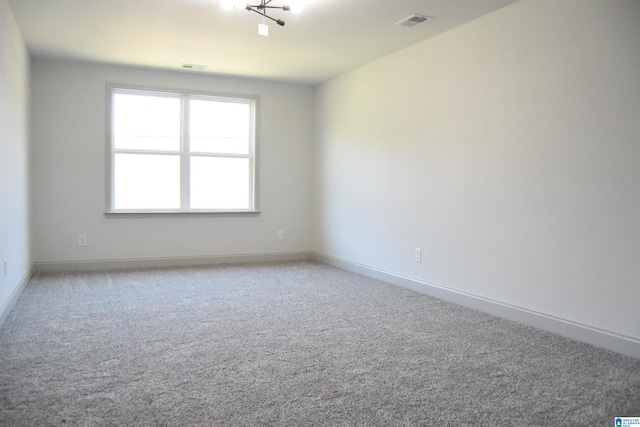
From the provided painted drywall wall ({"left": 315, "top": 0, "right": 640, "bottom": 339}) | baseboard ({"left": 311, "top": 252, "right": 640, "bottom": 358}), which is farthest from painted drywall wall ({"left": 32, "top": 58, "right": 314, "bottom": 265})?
baseboard ({"left": 311, "top": 252, "right": 640, "bottom": 358})

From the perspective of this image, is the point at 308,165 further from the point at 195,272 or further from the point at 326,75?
the point at 195,272

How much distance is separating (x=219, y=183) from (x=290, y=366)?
12.8 ft

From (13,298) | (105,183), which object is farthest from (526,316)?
(105,183)

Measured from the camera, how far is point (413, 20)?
3.87m

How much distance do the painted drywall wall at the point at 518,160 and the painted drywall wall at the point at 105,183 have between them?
1364mm

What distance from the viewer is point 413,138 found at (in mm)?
4598

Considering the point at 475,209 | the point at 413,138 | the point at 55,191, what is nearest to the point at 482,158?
the point at 475,209

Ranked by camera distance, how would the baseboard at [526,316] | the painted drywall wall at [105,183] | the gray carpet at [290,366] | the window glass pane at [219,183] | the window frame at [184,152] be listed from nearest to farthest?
the gray carpet at [290,366] < the baseboard at [526,316] < the painted drywall wall at [105,183] < the window frame at [184,152] < the window glass pane at [219,183]

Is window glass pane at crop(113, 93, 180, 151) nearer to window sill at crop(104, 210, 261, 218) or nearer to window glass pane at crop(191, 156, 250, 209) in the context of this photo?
window glass pane at crop(191, 156, 250, 209)

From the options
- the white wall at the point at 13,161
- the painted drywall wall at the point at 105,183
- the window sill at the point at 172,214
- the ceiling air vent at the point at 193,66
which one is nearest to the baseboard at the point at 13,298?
the white wall at the point at 13,161

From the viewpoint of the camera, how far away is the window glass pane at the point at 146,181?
18.6ft

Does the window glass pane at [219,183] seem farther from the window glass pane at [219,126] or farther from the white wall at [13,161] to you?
the white wall at [13,161]

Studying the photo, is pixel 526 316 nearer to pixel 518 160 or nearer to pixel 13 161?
pixel 518 160

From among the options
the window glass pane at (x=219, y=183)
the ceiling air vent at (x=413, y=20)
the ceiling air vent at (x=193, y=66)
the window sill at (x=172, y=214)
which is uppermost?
the ceiling air vent at (x=413, y=20)
